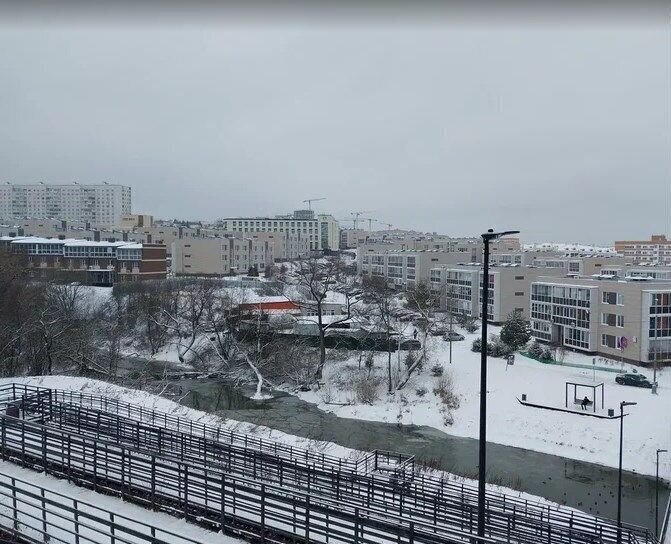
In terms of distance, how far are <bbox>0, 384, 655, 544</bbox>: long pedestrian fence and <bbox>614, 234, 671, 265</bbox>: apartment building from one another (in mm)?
90738

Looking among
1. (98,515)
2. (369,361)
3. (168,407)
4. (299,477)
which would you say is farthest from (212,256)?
(98,515)

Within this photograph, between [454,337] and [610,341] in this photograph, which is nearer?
[610,341]

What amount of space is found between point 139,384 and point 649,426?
20613mm

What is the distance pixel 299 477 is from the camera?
37.8 feet

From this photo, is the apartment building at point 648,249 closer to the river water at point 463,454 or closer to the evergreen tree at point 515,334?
the evergreen tree at point 515,334

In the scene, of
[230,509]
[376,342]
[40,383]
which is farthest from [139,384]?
[230,509]

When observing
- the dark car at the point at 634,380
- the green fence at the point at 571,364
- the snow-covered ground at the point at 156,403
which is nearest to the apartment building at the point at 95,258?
the snow-covered ground at the point at 156,403

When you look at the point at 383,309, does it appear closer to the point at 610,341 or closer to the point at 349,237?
the point at 610,341

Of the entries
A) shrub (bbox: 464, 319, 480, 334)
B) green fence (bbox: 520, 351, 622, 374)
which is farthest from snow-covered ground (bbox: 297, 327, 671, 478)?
shrub (bbox: 464, 319, 480, 334)

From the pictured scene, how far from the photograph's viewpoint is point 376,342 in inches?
1206

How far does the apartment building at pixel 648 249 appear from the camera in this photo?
95.4 metres

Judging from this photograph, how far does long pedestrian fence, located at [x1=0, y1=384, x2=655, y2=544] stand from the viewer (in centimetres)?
745

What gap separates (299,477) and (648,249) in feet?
379

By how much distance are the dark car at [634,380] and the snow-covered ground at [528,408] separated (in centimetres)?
35
